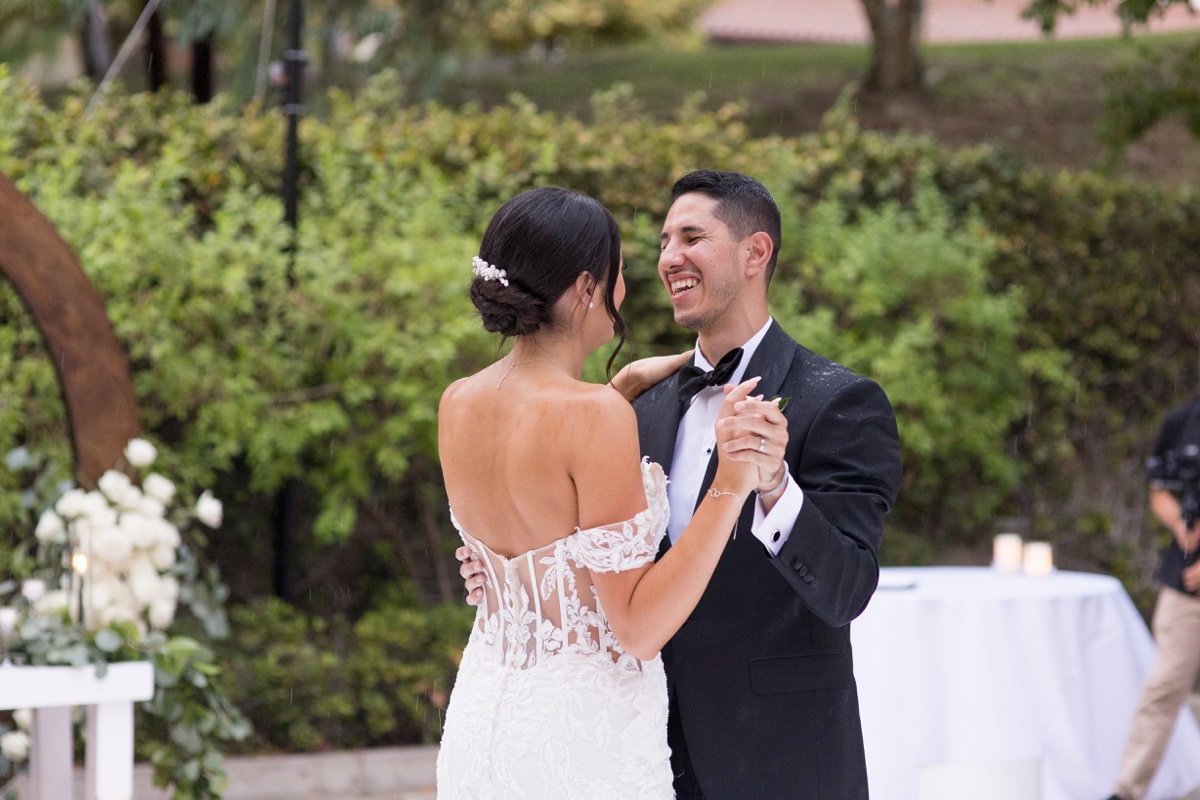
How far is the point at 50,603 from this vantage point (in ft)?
12.6

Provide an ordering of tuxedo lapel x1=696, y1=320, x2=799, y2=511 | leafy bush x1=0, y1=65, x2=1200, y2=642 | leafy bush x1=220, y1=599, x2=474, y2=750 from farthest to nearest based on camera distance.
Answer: leafy bush x1=0, y1=65, x2=1200, y2=642, leafy bush x1=220, y1=599, x2=474, y2=750, tuxedo lapel x1=696, y1=320, x2=799, y2=511

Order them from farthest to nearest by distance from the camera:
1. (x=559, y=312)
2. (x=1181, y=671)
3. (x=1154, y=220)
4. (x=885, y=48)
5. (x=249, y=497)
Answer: (x=885, y=48) → (x=1154, y=220) → (x=249, y=497) → (x=1181, y=671) → (x=559, y=312)

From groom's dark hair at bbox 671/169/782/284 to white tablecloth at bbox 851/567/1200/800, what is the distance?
2069mm

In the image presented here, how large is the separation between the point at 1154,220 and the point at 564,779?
6.84 meters

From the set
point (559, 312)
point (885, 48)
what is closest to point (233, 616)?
point (559, 312)

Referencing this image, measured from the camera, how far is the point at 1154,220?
309 inches

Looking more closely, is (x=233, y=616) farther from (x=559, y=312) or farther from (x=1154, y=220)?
(x=1154, y=220)

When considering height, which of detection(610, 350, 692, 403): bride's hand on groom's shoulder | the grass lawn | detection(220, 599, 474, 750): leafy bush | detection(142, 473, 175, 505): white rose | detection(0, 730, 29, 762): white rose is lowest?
detection(220, 599, 474, 750): leafy bush

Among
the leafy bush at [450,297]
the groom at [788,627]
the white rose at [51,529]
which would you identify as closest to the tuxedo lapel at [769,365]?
the groom at [788,627]

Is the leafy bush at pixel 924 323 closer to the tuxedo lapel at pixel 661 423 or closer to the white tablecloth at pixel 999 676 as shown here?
the white tablecloth at pixel 999 676

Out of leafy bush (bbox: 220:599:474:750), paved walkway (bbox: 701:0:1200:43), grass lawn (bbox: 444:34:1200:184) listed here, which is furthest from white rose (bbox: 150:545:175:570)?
paved walkway (bbox: 701:0:1200:43)

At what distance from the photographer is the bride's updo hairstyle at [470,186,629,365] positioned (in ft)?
7.04

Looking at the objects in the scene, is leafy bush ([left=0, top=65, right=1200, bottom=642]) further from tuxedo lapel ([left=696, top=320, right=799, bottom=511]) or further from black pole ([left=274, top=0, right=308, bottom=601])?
tuxedo lapel ([left=696, top=320, right=799, bottom=511])

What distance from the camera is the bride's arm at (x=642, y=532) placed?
6.63 ft
